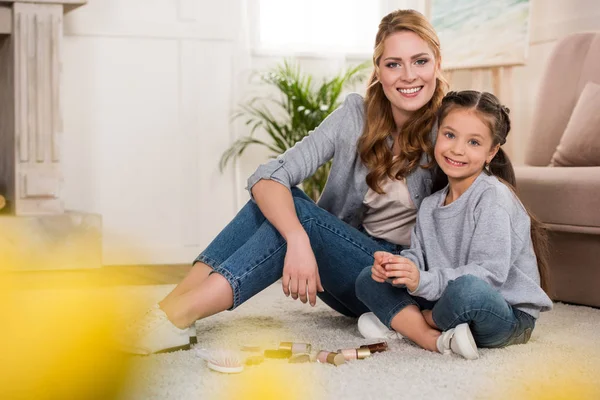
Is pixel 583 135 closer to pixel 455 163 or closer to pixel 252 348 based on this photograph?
pixel 455 163

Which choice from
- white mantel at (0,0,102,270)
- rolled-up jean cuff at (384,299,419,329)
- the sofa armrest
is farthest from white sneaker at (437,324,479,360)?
white mantel at (0,0,102,270)

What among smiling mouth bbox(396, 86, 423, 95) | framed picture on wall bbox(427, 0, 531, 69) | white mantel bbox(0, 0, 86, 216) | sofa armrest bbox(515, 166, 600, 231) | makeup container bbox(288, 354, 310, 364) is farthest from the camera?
framed picture on wall bbox(427, 0, 531, 69)

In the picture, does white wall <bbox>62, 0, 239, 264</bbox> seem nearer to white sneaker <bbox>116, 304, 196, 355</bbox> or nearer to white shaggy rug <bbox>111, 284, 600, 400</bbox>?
white shaggy rug <bbox>111, 284, 600, 400</bbox>

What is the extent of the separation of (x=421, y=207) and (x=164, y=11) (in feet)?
→ 7.80

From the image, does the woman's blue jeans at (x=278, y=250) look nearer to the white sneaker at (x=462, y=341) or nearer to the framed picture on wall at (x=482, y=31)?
the white sneaker at (x=462, y=341)

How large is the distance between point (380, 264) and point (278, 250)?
0.28 metres

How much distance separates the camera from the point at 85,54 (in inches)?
142

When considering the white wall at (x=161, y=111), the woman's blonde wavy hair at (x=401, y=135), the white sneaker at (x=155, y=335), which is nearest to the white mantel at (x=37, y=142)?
the white wall at (x=161, y=111)

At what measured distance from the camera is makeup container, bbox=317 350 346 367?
148 cm

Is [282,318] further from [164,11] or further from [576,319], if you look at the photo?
[164,11]

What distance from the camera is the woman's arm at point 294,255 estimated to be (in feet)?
5.28

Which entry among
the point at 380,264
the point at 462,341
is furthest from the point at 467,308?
the point at 380,264

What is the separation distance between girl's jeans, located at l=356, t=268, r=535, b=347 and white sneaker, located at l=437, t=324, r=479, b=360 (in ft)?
0.05

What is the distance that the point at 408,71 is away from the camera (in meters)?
1.72
